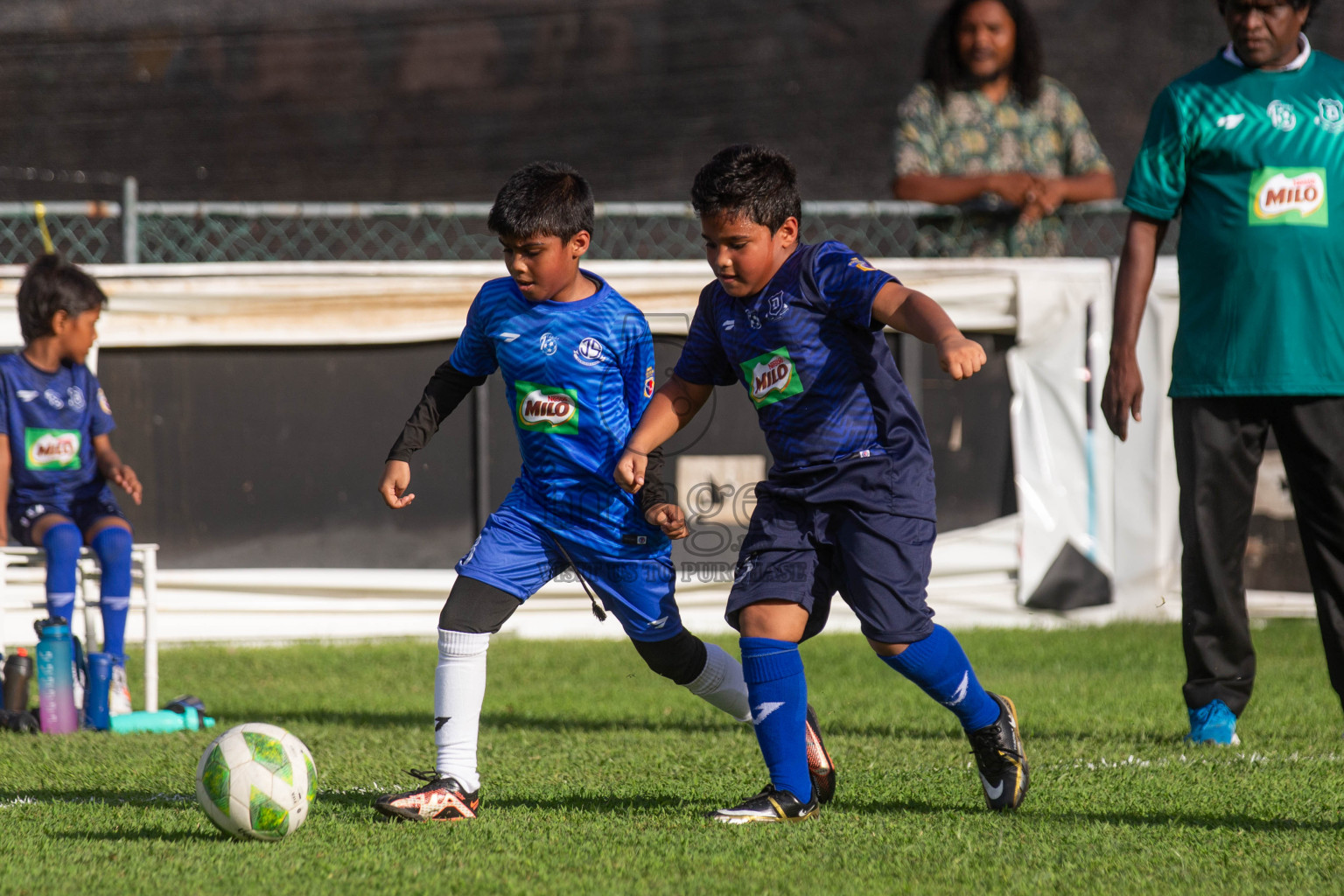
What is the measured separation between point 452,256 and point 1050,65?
4877mm

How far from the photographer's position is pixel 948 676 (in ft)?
11.4

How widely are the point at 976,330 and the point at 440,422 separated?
15.2 ft

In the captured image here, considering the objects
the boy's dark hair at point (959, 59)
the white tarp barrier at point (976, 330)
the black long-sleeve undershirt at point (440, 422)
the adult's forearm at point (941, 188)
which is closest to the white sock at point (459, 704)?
the black long-sleeve undershirt at point (440, 422)

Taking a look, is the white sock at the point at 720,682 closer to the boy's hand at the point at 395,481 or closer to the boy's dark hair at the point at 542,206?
the boy's hand at the point at 395,481

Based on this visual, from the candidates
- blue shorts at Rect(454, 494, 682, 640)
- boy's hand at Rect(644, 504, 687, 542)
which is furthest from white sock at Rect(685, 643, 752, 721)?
boy's hand at Rect(644, 504, 687, 542)

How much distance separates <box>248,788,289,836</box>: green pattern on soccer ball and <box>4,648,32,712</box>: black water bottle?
8.67 feet

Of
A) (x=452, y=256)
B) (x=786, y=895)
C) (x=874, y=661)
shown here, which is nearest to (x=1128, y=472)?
(x=874, y=661)

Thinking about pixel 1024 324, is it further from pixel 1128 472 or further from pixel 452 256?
pixel 452 256

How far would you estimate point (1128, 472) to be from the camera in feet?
25.9

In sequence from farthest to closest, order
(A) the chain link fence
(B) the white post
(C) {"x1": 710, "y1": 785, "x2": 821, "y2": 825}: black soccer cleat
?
1. (A) the chain link fence
2. (B) the white post
3. (C) {"x1": 710, "y1": 785, "x2": 821, "y2": 825}: black soccer cleat

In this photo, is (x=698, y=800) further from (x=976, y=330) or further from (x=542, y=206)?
(x=976, y=330)

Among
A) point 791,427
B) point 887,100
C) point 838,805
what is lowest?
point 838,805

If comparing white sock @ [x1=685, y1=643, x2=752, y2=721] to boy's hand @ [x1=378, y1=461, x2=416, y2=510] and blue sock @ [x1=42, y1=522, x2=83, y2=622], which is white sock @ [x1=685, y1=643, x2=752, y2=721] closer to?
boy's hand @ [x1=378, y1=461, x2=416, y2=510]

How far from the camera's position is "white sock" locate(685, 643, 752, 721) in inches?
162
